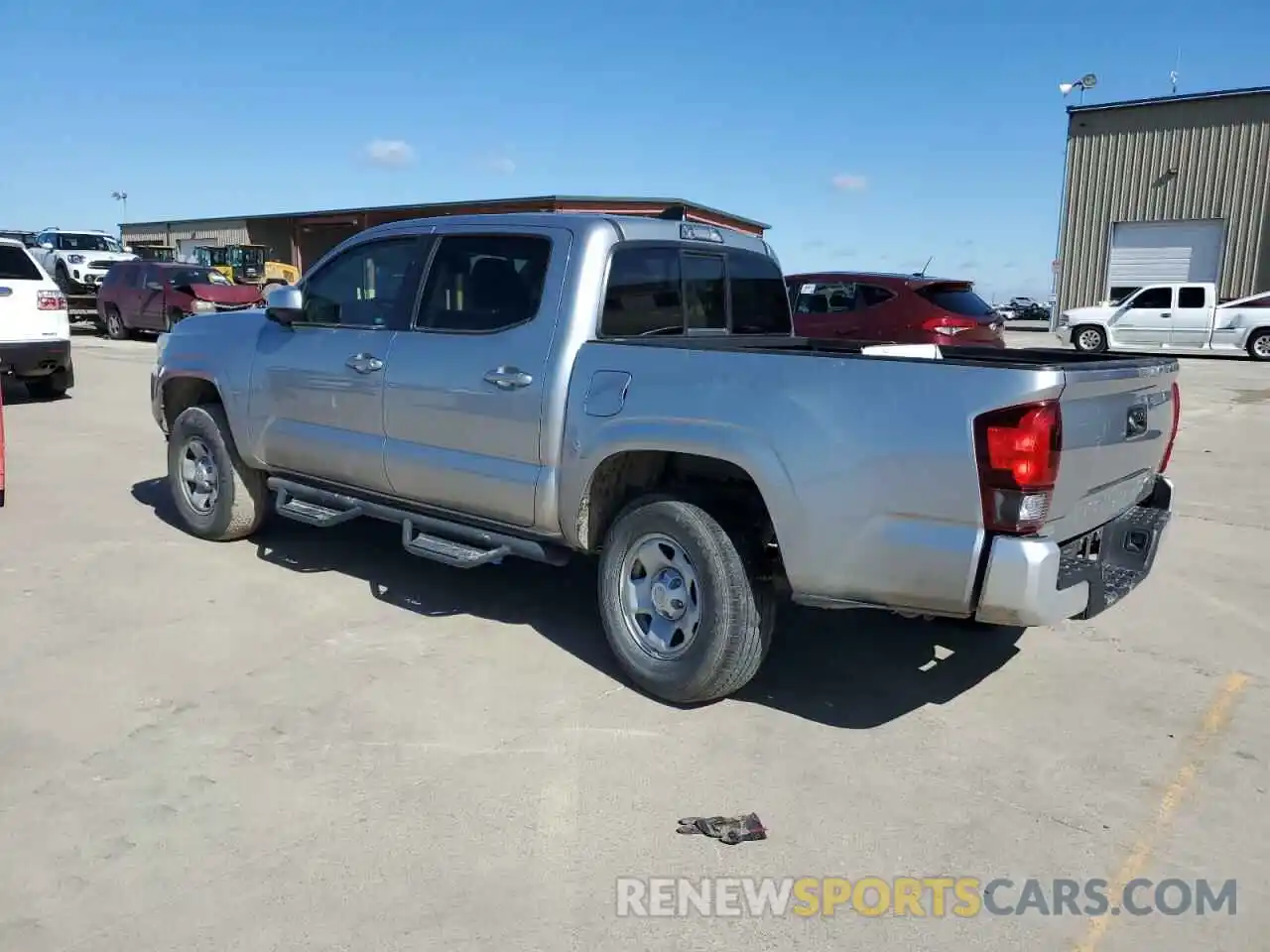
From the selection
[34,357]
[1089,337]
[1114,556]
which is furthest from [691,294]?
[1089,337]

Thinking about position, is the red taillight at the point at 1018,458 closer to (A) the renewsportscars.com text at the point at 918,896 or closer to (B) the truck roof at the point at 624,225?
(A) the renewsportscars.com text at the point at 918,896

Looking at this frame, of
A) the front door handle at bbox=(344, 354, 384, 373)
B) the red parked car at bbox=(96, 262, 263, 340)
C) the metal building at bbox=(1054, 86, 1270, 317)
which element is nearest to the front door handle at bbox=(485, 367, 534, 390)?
the front door handle at bbox=(344, 354, 384, 373)

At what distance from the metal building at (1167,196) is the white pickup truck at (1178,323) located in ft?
26.8

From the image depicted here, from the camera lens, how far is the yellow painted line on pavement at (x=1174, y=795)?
9.23 ft

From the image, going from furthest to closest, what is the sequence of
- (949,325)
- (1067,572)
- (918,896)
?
(949,325)
(1067,572)
(918,896)

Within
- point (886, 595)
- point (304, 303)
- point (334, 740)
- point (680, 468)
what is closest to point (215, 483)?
point (304, 303)

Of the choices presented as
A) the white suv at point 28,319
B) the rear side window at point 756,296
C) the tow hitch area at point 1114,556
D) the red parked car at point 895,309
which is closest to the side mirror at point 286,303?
the rear side window at point 756,296

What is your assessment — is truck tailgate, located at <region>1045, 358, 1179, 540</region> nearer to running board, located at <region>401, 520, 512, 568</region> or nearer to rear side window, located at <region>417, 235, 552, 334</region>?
rear side window, located at <region>417, 235, 552, 334</region>

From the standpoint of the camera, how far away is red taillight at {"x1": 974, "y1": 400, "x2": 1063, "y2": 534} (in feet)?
10.5

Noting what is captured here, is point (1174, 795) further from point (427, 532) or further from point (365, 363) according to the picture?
point (365, 363)

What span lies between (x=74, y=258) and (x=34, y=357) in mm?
17363

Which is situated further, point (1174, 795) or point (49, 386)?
point (49, 386)

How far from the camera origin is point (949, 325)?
→ 12.3m

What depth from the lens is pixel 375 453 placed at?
5.14 meters
